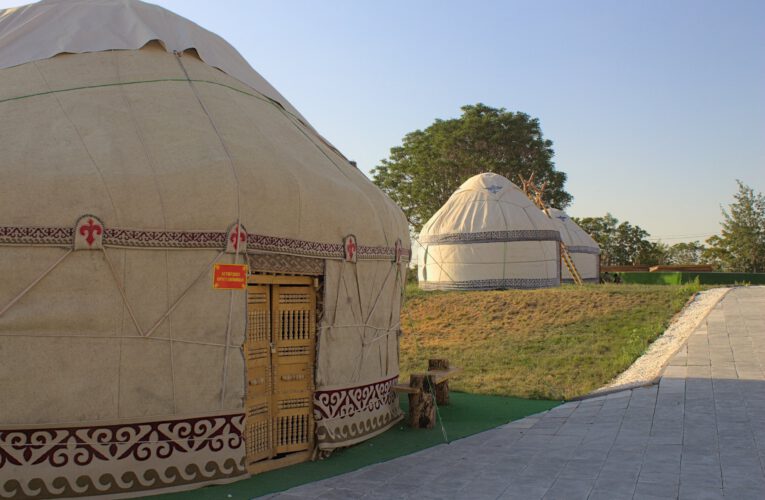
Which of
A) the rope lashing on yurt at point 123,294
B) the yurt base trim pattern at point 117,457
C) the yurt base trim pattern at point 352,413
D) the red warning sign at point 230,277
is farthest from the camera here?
the yurt base trim pattern at point 352,413

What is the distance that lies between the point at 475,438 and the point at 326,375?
1447 millimetres

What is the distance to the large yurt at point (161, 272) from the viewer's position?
13.5 feet

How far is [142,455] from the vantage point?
429cm

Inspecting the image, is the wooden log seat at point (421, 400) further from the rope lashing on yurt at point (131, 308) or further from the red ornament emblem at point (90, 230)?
the red ornament emblem at point (90, 230)

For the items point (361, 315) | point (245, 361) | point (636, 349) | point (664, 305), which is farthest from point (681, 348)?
point (245, 361)

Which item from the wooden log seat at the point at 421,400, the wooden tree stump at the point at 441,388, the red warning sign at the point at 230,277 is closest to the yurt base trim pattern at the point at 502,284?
the wooden tree stump at the point at 441,388

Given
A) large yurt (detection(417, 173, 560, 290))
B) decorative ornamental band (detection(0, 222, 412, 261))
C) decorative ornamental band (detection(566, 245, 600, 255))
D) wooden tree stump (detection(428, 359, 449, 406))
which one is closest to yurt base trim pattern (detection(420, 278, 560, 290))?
large yurt (detection(417, 173, 560, 290))

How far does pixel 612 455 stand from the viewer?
5.05 meters

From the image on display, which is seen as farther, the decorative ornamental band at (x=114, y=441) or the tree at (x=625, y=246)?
the tree at (x=625, y=246)

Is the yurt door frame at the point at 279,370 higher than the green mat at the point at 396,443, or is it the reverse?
the yurt door frame at the point at 279,370

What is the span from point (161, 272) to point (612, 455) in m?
3.40

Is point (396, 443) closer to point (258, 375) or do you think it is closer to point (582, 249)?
point (258, 375)

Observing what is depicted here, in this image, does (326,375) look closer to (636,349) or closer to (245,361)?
(245,361)

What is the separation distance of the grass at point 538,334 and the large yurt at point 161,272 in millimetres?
3605
